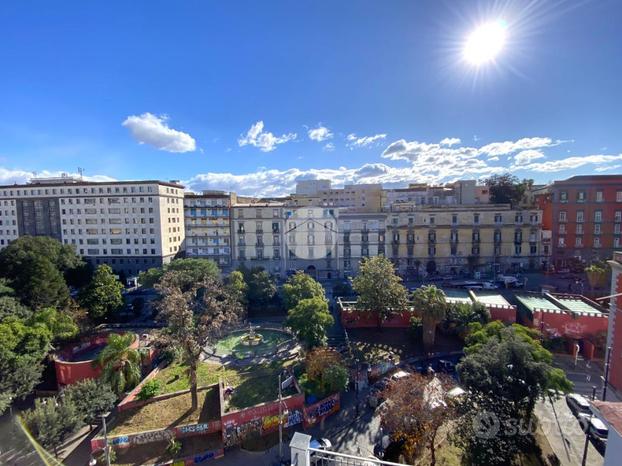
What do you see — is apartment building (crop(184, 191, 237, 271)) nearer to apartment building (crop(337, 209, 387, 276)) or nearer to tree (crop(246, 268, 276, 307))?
tree (crop(246, 268, 276, 307))

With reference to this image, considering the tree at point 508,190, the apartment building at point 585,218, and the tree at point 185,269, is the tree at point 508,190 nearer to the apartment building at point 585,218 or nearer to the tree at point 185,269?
the apartment building at point 585,218

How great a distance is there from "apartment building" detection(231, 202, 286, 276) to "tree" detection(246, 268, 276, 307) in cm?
1052

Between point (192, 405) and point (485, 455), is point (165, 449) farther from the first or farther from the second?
point (485, 455)

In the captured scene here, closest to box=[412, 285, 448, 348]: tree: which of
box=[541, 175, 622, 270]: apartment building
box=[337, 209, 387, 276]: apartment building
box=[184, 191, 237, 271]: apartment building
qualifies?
box=[337, 209, 387, 276]: apartment building

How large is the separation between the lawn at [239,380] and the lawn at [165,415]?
105 centimetres

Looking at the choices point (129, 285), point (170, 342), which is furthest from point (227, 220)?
point (170, 342)

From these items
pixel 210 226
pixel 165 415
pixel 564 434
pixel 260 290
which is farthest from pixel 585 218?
pixel 165 415

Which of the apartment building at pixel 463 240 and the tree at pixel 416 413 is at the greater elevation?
the apartment building at pixel 463 240

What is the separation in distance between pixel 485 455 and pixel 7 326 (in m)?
25.8

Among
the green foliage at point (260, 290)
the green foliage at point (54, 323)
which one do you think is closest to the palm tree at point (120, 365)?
the green foliage at point (54, 323)

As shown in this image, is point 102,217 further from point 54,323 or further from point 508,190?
point 508,190

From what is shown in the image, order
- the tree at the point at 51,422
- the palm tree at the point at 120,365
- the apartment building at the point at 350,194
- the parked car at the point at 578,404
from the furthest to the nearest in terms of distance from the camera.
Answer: the apartment building at the point at 350,194, the palm tree at the point at 120,365, the parked car at the point at 578,404, the tree at the point at 51,422

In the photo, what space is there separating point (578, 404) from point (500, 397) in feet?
28.3

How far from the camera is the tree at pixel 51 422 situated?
1429 centimetres
